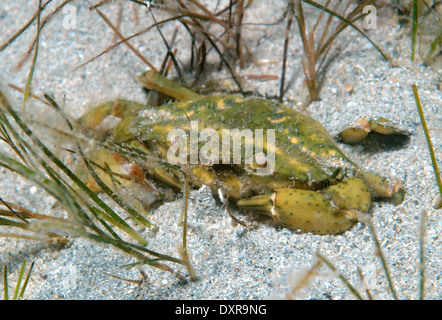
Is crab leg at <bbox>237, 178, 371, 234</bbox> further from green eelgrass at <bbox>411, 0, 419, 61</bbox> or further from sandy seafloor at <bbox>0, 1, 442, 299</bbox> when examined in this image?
green eelgrass at <bbox>411, 0, 419, 61</bbox>

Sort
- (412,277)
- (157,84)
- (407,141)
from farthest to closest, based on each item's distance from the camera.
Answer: (157,84) → (407,141) → (412,277)

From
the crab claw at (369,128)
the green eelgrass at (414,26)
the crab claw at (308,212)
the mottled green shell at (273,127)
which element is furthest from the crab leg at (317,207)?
the green eelgrass at (414,26)

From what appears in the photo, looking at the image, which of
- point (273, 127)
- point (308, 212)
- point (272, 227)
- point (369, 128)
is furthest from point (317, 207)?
point (369, 128)

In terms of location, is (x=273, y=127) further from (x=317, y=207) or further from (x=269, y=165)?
(x=317, y=207)

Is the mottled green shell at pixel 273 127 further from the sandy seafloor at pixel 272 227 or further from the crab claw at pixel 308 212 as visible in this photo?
the sandy seafloor at pixel 272 227

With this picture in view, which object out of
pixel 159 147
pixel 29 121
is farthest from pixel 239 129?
pixel 29 121

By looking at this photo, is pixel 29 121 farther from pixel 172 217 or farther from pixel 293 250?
pixel 293 250
